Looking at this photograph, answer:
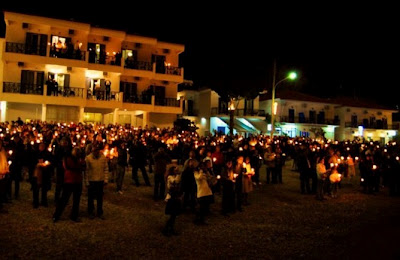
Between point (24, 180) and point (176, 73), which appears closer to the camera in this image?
point (24, 180)

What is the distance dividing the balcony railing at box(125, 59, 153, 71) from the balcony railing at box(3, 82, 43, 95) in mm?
8036

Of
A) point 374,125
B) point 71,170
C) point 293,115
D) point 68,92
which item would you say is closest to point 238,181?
point 71,170

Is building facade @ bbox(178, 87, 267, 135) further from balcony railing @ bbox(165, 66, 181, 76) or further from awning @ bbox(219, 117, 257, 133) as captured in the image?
balcony railing @ bbox(165, 66, 181, 76)

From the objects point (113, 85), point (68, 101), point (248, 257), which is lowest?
point (248, 257)

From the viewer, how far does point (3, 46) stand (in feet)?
93.0

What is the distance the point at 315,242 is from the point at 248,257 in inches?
75.5

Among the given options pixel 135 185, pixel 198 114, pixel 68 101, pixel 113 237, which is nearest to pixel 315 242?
pixel 113 237

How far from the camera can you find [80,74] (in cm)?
3092

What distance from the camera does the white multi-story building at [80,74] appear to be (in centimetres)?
2853

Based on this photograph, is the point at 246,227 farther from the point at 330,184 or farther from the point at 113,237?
the point at 330,184

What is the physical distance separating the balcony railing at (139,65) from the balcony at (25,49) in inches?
290

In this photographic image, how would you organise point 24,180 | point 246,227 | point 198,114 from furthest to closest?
point 198,114 → point 24,180 → point 246,227

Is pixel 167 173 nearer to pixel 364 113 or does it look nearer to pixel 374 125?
pixel 364 113

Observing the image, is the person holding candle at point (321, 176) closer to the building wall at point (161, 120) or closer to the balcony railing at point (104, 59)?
the balcony railing at point (104, 59)
